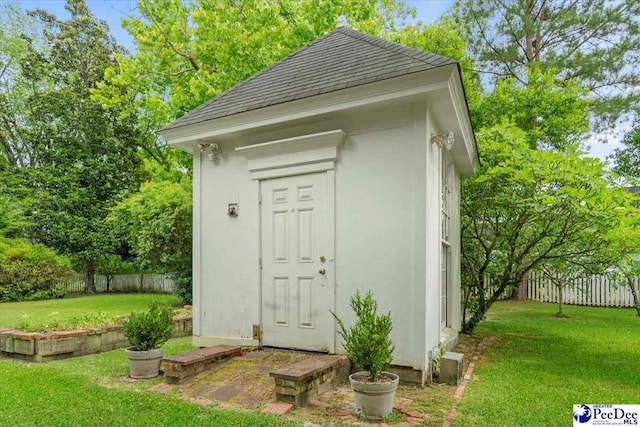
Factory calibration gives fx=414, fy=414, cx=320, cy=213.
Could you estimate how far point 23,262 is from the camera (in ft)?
49.7

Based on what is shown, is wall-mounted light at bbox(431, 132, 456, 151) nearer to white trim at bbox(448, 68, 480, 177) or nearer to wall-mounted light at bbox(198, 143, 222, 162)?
white trim at bbox(448, 68, 480, 177)

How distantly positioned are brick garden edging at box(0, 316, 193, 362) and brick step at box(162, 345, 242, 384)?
7.19 feet

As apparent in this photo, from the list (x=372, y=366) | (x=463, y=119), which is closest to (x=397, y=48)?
(x=463, y=119)

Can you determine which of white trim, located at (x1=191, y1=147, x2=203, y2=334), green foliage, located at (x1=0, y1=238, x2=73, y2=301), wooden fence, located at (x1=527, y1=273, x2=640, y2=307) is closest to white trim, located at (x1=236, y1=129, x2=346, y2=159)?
white trim, located at (x1=191, y1=147, x2=203, y2=334)

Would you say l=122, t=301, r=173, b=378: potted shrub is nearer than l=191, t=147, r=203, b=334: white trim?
Yes

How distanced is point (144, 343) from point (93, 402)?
0.88 meters

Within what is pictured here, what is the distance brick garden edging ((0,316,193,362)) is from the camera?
18.1 feet

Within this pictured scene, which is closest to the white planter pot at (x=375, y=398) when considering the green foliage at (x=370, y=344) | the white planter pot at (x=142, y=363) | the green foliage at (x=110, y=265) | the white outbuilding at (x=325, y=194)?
the green foliage at (x=370, y=344)

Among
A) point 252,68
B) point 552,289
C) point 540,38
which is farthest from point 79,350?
point 540,38

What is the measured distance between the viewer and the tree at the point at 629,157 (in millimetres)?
15112

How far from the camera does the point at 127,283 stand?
19562mm

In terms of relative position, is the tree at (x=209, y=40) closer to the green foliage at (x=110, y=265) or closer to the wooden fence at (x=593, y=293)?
the green foliage at (x=110, y=265)

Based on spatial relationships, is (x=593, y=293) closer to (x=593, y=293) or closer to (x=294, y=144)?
(x=593, y=293)

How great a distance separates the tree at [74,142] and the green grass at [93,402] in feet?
48.8
